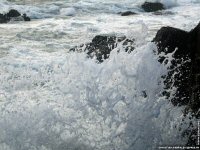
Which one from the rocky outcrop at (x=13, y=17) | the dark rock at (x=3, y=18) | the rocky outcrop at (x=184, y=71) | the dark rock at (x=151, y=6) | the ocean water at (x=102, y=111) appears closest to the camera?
the ocean water at (x=102, y=111)

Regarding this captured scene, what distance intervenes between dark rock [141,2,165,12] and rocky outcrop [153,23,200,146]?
14.5m

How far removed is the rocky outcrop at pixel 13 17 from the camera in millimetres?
17784

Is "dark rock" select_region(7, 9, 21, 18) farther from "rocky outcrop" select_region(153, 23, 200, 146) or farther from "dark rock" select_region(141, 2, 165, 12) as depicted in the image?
"rocky outcrop" select_region(153, 23, 200, 146)

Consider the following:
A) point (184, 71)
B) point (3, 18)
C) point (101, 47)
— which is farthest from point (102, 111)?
point (3, 18)

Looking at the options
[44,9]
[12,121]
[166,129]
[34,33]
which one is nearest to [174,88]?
[166,129]

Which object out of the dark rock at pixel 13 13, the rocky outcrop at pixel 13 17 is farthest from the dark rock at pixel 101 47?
the dark rock at pixel 13 13

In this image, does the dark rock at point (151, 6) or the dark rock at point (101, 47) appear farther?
the dark rock at point (151, 6)

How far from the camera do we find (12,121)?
544 centimetres

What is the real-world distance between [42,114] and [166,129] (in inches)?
61.4

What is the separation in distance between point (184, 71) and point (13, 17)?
1359cm

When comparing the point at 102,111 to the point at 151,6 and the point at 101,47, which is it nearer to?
the point at 101,47

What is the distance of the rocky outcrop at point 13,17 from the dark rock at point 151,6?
583 centimetres

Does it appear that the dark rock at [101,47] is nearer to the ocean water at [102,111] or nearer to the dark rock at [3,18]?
the ocean water at [102,111]

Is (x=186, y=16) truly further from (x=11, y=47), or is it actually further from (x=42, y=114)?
(x=42, y=114)
